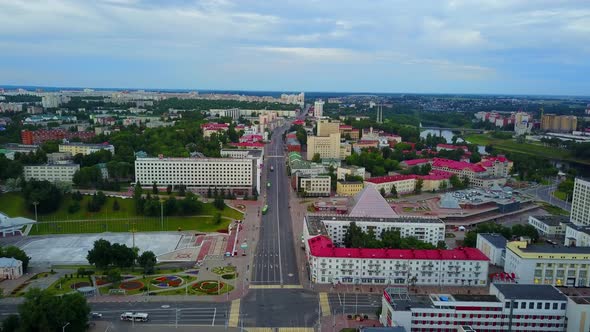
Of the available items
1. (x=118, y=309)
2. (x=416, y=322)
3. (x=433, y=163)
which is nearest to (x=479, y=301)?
(x=416, y=322)

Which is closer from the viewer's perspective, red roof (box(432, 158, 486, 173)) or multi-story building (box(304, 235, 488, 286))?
multi-story building (box(304, 235, 488, 286))

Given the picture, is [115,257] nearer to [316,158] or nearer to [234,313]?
[234,313]

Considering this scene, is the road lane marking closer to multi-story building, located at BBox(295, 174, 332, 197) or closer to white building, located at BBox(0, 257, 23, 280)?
white building, located at BBox(0, 257, 23, 280)

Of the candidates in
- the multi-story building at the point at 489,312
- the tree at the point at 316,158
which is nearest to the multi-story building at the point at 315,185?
the tree at the point at 316,158

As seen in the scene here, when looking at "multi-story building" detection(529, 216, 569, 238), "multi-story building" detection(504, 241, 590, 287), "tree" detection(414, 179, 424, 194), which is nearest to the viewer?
"multi-story building" detection(504, 241, 590, 287)

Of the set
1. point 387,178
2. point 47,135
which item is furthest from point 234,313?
point 47,135

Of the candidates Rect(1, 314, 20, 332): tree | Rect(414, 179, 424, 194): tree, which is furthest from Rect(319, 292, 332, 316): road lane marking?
Rect(414, 179, 424, 194): tree
